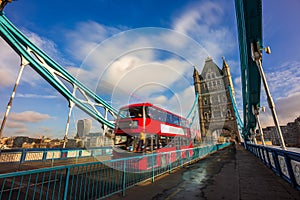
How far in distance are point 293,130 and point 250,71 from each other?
1183 inches

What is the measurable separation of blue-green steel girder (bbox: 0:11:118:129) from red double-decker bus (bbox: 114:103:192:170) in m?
16.2

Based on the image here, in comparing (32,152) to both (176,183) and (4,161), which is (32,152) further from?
(176,183)

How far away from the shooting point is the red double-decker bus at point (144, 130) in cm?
727

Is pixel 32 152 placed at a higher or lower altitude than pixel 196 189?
higher

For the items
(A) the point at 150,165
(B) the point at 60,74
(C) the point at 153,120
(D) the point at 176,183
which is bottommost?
(D) the point at 176,183

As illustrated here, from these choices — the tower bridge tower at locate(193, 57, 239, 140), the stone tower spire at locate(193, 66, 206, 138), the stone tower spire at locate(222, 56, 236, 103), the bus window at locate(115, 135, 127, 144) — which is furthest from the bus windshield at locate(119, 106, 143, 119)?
the stone tower spire at locate(222, 56, 236, 103)

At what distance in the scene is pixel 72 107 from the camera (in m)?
21.5

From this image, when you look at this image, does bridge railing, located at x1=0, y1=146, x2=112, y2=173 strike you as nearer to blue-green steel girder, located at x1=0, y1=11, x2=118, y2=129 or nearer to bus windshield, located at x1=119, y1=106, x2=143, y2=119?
bus windshield, located at x1=119, y1=106, x2=143, y2=119

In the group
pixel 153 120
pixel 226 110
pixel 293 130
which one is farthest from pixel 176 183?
pixel 226 110

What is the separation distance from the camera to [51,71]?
20.2 metres

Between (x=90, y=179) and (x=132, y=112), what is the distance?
373cm

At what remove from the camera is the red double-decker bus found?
727 cm

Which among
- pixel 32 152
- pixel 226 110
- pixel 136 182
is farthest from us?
pixel 226 110

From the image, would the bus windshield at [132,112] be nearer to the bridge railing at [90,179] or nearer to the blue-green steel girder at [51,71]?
the bridge railing at [90,179]
